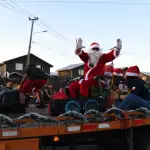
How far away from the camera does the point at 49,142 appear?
430cm

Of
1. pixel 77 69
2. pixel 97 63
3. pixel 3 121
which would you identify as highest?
pixel 77 69

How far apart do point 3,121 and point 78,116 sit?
1.15 metres

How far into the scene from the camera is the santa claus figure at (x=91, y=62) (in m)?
6.23

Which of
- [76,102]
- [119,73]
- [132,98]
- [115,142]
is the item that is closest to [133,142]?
[115,142]

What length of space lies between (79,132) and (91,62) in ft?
8.47

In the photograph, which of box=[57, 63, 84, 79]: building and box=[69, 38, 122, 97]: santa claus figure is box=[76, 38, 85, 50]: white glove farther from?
box=[57, 63, 84, 79]: building

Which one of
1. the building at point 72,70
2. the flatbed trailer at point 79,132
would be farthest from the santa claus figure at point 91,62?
the building at point 72,70

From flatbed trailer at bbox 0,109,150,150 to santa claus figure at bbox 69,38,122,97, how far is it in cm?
126

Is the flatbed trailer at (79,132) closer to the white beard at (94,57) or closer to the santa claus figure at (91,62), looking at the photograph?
the santa claus figure at (91,62)

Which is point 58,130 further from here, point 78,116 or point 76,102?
point 76,102

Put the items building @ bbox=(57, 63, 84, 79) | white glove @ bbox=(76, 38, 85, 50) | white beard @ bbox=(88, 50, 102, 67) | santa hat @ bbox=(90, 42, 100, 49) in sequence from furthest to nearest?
1. building @ bbox=(57, 63, 84, 79)
2. santa hat @ bbox=(90, 42, 100, 49)
3. white beard @ bbox=(88, 50, 102, 67)
4. white glove @ bbox=(76, 38, 85, 50)

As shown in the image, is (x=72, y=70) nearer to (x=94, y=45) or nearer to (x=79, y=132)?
(x=94, y=45)

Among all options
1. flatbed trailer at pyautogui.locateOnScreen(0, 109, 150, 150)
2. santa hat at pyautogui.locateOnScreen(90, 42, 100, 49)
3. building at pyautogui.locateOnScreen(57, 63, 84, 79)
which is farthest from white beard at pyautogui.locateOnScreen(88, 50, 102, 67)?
building at pyautogui.locateOnScreen(57, 63, 84, 79)

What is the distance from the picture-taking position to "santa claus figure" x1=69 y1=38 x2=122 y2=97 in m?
6.23
